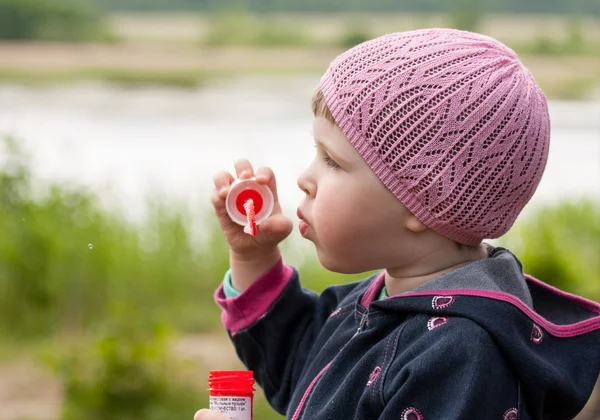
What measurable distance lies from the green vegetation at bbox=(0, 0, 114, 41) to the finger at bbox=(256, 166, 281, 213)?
2.86 meters

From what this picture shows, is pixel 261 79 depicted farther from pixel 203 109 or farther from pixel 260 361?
pixel 260 361

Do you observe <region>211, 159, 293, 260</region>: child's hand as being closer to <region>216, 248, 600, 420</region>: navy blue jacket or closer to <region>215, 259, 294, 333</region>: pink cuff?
<region>215, 259, 294, 333</region>: pink cuff

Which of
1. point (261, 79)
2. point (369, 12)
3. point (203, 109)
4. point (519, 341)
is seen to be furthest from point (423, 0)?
point (519, 341)

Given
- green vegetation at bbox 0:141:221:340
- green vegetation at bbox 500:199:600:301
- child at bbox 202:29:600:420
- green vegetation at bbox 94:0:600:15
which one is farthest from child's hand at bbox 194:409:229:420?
green vegetation at bbox 94:0:600:15

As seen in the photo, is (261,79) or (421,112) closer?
(421,112)

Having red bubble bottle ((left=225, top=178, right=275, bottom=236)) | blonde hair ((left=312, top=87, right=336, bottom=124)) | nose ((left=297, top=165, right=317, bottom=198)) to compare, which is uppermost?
blonde hair ((left=312, top=87, right=336, bottom=124))

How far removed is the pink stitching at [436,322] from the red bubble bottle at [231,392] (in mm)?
288

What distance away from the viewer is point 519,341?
54.6 inches

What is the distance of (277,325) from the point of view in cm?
177

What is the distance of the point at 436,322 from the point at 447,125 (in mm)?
294

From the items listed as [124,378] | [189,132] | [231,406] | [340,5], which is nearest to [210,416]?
[231,406]

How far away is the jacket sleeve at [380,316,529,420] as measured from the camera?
4.40ft

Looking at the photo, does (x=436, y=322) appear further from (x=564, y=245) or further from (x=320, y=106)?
(x=564, y=245)

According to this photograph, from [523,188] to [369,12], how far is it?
9.95ft
